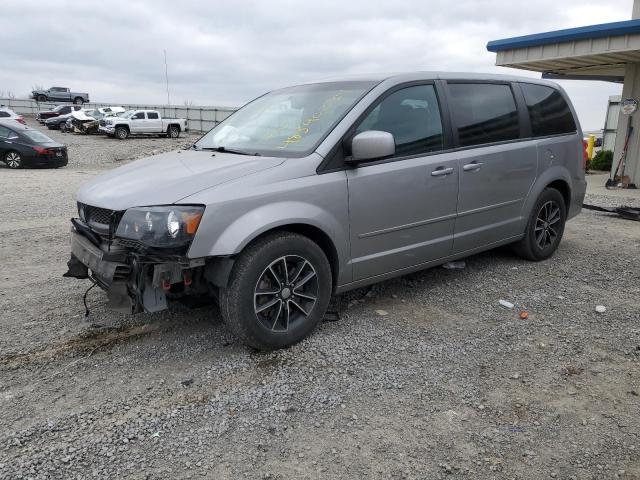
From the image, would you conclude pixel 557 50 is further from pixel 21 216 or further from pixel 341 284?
pixel 21 216

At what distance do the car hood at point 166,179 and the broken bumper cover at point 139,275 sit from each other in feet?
1.08

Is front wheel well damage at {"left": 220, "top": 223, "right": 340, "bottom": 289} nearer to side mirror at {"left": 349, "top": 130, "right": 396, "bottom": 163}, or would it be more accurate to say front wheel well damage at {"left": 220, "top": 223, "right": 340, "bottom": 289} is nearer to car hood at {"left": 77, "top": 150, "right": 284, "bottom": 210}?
car hood at {"left": 77, "top": 150, "right": 284, "bottom": 210}

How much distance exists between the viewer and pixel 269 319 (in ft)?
11.6

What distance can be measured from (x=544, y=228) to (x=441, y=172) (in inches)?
79.9

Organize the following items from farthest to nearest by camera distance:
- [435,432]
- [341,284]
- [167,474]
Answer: [341,284]
[435,432]
[167,474]

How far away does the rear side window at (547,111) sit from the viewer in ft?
17.3

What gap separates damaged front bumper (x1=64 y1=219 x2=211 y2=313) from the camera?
3.17 metres

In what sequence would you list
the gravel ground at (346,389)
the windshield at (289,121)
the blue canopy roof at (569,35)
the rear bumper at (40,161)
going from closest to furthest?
the gravel ground at (346,389) → the windshield at (289,121) → the blue canopy roof at (569,35) → the rear bumper at (40,161)

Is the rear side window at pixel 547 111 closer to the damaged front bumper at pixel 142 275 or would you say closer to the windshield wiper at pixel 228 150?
the windshield wiper at pixel 228 150

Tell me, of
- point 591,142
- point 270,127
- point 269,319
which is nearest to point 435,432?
point 269,319

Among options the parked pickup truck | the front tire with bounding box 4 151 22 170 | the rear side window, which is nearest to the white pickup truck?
the front tire with bounding box 4 151 22 170

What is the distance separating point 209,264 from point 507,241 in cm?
324

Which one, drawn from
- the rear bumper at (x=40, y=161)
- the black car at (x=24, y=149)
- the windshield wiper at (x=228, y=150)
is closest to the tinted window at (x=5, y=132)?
the black car at (x=24, y=149)

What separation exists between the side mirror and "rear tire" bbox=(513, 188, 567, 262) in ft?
8.11
